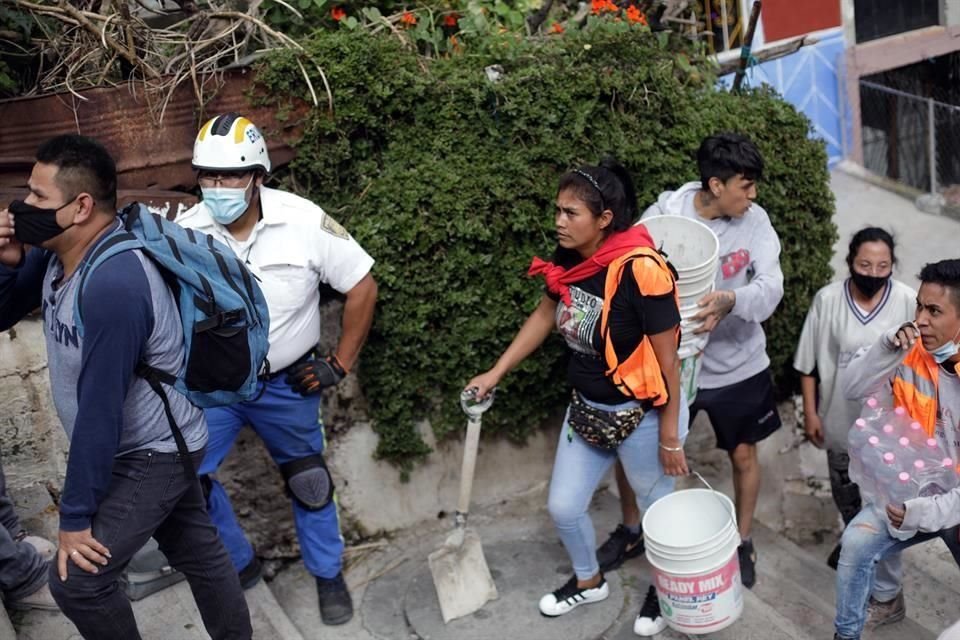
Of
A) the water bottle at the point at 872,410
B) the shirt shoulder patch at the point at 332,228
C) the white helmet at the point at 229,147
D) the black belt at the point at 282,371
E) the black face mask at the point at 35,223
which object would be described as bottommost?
the water bottle at the point at 872,410

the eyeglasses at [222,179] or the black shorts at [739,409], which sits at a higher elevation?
the eyeglasses at [222,179]

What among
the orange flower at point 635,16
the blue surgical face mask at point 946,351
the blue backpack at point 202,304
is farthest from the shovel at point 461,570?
the orange flower at point 635,16

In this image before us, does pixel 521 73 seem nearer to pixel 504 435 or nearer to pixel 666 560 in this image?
pixel 504 435

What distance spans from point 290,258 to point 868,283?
94.5 inches

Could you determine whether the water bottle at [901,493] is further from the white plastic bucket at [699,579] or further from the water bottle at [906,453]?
the white plastic bucket at [699,579]

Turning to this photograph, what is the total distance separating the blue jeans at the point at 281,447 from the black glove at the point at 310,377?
4cm

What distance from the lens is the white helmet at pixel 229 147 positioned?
3980mm

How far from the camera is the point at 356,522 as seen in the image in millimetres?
5105

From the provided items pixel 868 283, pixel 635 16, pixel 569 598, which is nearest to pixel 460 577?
pixel 569 598

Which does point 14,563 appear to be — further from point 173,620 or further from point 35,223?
point 35,223

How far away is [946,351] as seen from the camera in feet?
11.5

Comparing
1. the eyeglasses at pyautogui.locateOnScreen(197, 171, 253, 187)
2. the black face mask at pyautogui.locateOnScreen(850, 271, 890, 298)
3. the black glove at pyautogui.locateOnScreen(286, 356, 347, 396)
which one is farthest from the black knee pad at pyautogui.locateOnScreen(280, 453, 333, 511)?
the black face mask at pyautogui.locateOnScreen(850, 271, 890, 298)

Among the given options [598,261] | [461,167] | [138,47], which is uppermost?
[138,47]

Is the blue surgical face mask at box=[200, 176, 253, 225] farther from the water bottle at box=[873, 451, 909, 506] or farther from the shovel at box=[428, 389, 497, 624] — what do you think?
the water bottle at box=[873, 451, 909, 506]
